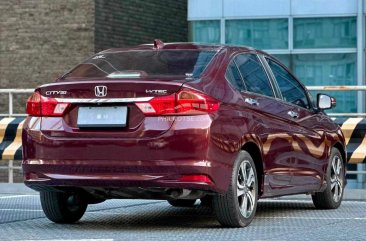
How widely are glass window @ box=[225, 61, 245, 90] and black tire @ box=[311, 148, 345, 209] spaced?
203cm

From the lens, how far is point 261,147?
30.7 feet

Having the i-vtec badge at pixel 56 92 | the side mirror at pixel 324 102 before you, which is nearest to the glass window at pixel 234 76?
the i-vtec badge at pixel 56 92

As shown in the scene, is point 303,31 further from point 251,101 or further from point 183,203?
point 251,101

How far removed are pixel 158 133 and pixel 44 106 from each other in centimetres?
105

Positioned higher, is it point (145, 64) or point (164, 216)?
point (145, 64)

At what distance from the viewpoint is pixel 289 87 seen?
34.7ft

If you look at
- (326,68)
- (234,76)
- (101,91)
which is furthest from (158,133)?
(326,68)

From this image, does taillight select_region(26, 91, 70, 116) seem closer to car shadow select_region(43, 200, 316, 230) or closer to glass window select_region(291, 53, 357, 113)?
car shadow select_region(43, 200, 316, 230)

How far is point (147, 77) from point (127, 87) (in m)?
0.24

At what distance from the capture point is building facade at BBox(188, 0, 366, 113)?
2381cm

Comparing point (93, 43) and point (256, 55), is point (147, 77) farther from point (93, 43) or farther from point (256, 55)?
point (93, 43)

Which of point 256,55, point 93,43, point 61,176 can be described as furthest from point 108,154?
point 93,43

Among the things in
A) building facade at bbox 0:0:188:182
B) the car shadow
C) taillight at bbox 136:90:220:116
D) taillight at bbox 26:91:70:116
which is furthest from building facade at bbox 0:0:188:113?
taillight at bbox 136:90:220:116

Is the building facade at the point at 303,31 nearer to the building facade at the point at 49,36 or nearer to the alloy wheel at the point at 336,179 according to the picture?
the building facade at the point at 49,36
